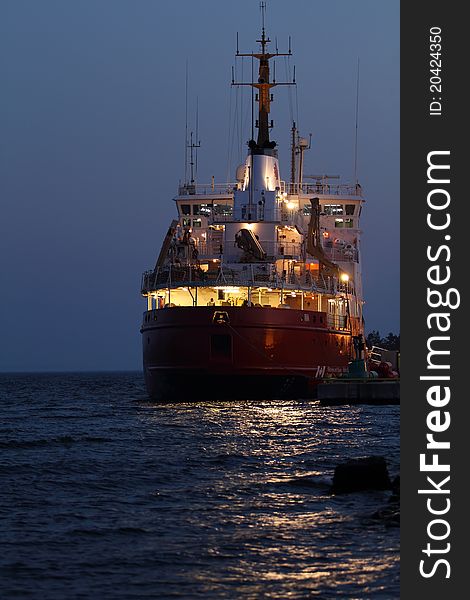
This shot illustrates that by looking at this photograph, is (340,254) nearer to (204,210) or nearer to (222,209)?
(222,209)

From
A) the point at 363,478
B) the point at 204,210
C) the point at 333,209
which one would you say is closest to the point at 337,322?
the point at 204,210

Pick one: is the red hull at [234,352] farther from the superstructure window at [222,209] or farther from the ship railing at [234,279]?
the superstructure window at [222,209]

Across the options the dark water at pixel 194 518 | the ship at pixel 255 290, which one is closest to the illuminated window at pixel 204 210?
the ship at pixel 255 290

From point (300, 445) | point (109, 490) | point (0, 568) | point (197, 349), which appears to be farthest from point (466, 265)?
point (197, 349)

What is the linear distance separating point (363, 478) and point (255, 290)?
1130 inches

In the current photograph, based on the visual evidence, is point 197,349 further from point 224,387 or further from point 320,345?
point 320,345

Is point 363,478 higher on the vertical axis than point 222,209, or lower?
lower

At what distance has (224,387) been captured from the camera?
46344mm

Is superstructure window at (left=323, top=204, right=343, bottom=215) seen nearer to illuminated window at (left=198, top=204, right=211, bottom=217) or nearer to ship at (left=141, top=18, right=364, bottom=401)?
ship at (left=141, top=18, right=364, bottom=401)

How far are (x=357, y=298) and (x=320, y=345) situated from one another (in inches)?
522

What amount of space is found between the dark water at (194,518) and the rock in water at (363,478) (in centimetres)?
32

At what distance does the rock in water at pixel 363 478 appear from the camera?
68.5ft

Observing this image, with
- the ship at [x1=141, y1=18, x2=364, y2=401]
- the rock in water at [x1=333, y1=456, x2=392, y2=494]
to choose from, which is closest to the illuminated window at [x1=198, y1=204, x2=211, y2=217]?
the ship at [x1=141, y1=18, x2=364, y2=401]

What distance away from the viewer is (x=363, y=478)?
68.5 ft
